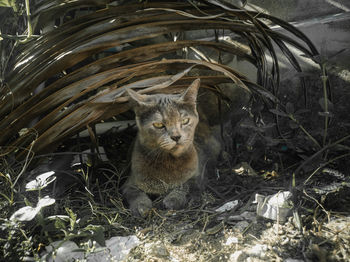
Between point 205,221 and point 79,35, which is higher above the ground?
point 79,35

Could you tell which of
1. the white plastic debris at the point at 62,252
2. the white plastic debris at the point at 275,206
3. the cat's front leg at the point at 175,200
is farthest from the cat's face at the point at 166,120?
the white plastic debris at the point at 62,252

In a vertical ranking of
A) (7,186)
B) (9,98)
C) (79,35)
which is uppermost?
(79,35)

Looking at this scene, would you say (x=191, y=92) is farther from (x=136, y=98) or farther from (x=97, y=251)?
(x=97, y=251)

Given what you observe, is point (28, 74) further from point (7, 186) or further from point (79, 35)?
point (7, 186)

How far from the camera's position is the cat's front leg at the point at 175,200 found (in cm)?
179

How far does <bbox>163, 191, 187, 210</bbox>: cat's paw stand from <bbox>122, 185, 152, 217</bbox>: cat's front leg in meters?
0.09

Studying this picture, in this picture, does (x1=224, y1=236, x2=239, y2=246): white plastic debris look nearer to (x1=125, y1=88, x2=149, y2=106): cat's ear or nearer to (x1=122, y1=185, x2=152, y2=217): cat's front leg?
(x1=122, y1=185, x2=152, y2=217): cat's front leg

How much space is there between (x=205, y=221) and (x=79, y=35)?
3.83ft

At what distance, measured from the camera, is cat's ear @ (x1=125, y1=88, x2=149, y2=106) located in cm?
183

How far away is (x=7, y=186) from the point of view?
1.63 meters

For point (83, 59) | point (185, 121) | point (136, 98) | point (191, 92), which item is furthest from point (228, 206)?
point (83, 59)

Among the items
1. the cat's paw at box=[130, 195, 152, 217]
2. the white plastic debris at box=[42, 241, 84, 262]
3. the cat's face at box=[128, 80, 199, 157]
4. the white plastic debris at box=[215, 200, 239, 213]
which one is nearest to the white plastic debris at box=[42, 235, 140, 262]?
the white plastic debris at box=[42, 241, 84, 262]

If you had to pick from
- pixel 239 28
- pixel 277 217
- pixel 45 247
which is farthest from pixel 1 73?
pixel 277 217

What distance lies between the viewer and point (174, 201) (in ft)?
5.90
